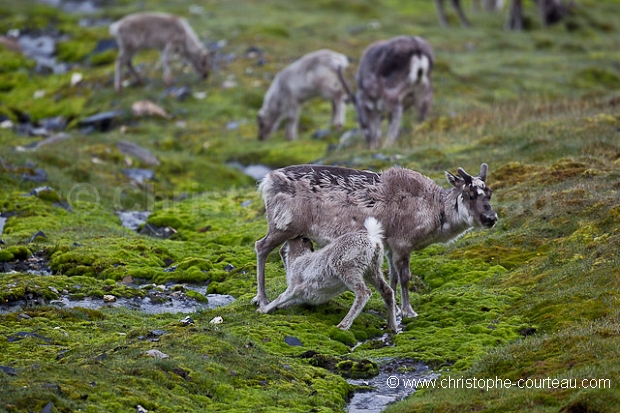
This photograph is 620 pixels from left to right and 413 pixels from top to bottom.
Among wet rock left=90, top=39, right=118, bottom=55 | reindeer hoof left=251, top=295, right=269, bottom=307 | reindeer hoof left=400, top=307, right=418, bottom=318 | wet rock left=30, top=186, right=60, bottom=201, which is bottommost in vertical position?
wet rock left=90, top=39, right=118, bottom=55

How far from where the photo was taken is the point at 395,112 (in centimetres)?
2867

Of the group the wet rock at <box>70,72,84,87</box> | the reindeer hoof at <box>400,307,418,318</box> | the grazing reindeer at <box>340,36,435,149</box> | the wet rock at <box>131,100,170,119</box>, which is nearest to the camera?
the reindeer hoof at <box>400,307,418,318</box>

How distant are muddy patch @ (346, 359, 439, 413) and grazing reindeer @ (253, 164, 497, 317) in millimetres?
2643

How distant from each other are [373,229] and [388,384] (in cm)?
321

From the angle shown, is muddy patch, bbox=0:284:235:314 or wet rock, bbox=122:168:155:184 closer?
muddy patch, bbox=0:284:235:314

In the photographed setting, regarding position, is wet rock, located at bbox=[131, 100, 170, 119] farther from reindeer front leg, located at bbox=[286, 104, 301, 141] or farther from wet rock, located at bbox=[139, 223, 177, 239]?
wet rock, located at bbox=[139, 223, 177, 239]

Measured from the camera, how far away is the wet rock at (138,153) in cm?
2858

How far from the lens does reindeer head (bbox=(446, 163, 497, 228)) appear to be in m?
15.3

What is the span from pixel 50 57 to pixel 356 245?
37.3 metres

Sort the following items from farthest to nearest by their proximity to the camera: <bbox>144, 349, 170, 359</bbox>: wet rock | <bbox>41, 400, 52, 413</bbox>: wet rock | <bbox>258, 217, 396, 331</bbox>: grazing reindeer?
<bbox>258, 217, 396, 331</bbox>: grazing reindeer → <bbox>144, 349, 170, 359</bbox>: wet rock → <bbox>41, 400, 52, 413</bbox>: wet rock

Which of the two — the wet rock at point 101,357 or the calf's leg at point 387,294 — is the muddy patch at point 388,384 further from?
the wet rock at point 101,357

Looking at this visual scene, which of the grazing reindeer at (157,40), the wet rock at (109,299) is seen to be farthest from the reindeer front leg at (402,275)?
the grazing reindeer at (157,40)

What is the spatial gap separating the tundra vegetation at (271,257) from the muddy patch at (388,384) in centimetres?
17

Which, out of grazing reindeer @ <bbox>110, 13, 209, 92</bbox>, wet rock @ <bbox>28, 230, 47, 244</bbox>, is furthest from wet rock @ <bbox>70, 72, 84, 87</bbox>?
wet rock @ <bbox>28, 230, 47, 244</bbox>
